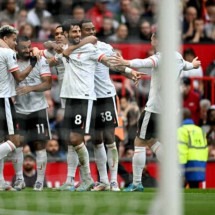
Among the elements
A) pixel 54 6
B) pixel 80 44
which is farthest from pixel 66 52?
pixel 54 6

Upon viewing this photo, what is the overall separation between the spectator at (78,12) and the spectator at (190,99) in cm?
244

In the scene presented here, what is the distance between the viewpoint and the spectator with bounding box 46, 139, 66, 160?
48.8ft

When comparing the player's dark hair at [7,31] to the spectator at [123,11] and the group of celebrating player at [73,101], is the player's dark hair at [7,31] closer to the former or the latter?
the group of celebrating player at [73,101]

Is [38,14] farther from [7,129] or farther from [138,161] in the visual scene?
[138,161]

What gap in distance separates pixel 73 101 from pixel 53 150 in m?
2.34

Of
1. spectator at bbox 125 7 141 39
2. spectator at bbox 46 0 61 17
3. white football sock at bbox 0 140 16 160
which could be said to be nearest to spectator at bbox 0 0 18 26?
spectator at bbox 46 0 61 17

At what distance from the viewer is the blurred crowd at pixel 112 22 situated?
1367 cm

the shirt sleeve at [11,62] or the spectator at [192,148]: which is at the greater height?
the shirt sleeve at [11,62]

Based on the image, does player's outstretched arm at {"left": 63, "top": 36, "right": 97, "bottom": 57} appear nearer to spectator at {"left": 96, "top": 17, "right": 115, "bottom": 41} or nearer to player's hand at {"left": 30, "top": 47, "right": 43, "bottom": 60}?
player's hand at {"left": 30, "top": 47, "right": 43, "bottom": 60}

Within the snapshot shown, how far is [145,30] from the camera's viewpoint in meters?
14.2

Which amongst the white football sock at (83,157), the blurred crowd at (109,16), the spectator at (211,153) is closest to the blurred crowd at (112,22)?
the blurred crowd at (109,16)

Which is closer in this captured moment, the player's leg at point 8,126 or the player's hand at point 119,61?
the player's hand at point 119,61

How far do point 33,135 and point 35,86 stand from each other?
0.73m

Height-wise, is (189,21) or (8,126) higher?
(189,21)
